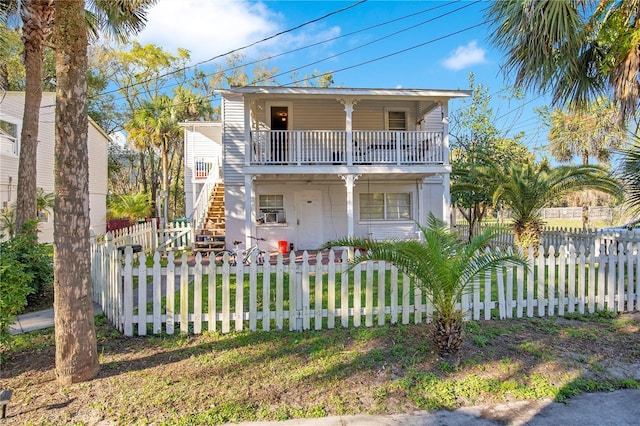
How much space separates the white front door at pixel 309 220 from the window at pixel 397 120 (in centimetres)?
415

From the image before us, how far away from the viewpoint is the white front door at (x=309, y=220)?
14234 millimetres

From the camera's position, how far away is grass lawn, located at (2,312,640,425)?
10.2ft

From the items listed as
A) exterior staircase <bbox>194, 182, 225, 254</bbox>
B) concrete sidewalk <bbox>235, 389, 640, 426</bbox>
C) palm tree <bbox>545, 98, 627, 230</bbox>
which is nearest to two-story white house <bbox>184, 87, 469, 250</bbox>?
exterior staircase <bbox>194, 182, 225, 254</bbox>

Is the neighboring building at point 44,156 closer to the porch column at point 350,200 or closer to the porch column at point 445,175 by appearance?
the porch column at point 350,200

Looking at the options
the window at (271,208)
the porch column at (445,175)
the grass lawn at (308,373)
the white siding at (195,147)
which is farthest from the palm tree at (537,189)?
the white siding at (195,147)

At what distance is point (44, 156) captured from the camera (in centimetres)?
1661

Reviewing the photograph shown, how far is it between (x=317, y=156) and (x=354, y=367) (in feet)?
30.6

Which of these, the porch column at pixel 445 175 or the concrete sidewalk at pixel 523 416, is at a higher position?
the porch column at pixel 445 175

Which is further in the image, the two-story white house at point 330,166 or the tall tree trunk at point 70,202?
the two-story white house at point 330,166

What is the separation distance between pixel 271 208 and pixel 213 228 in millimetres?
2430

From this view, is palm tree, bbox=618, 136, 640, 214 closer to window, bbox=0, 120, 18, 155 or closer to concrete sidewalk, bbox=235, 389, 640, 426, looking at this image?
concrete sidewalk, bbox=235, 389, 640, 426

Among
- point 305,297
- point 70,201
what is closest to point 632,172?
point 305,297

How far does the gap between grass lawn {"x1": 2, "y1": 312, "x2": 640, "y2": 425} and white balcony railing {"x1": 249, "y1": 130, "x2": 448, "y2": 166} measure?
810cm

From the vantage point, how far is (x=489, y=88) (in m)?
16.7
